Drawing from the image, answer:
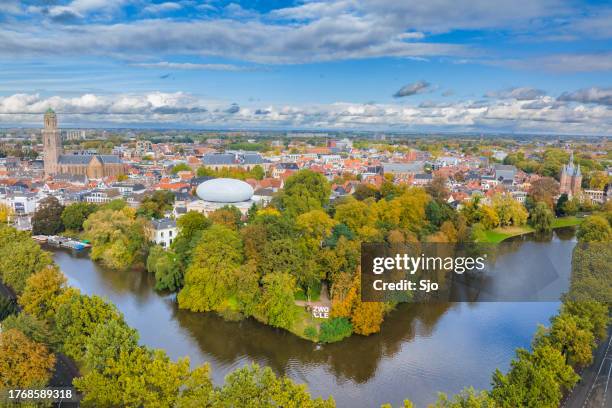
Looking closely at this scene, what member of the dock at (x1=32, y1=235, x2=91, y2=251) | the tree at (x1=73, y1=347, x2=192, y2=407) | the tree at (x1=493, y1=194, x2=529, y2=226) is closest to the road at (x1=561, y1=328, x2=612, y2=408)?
the tree at (x1=73, y1=347, x2=192, y2=407)

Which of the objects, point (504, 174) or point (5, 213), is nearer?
point (5, 213)

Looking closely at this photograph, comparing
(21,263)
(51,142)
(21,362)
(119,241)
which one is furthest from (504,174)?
(51,142)

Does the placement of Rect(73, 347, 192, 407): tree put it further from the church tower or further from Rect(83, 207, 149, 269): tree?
the church tower

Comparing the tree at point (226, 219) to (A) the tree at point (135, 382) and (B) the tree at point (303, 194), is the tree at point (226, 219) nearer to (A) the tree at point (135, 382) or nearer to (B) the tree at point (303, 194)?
(B) the tree at point (303, 194)

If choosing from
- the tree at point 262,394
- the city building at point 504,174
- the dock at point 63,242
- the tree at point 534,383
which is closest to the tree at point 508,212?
the city building at point 504,174

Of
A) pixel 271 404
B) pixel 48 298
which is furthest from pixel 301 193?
pixel 271 404

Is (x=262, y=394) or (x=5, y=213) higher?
(x=5, y=213)

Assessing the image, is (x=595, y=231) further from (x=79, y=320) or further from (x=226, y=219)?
(x=79, y=320)
